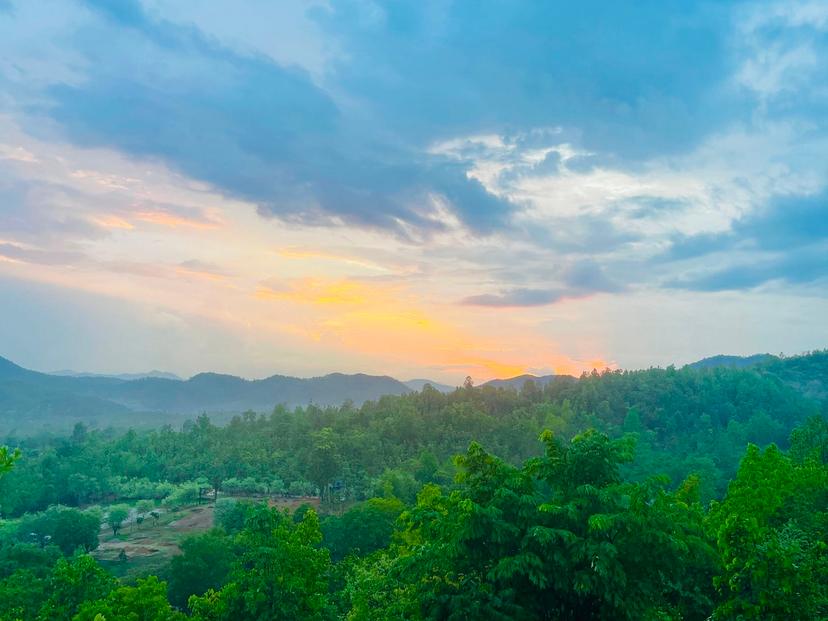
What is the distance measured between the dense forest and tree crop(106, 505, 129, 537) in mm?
345

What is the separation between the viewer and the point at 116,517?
71.1 m

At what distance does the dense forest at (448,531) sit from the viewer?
41.6 ft

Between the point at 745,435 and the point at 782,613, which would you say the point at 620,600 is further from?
the point at 745,435

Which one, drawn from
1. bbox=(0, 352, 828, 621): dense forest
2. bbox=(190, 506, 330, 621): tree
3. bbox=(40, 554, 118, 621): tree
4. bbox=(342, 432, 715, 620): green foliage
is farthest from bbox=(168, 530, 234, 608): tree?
bbox=(342, 432, 715, 620): green foliage

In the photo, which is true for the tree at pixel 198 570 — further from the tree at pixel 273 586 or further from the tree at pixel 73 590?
the tree at pixel 273 586

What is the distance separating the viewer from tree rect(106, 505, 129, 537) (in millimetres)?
71125

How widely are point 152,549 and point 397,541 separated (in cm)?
4281

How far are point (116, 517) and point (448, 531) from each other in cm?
7044

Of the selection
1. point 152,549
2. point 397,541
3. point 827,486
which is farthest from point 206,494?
point 827,486

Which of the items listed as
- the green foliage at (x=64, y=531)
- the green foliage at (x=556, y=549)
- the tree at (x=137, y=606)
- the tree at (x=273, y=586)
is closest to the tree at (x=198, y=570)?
the tree at (x=137, y=606)

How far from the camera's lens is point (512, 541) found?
539 inches

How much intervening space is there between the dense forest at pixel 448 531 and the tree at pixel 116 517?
0.34m

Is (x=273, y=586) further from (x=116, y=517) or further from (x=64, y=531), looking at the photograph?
(x=116, y=517)

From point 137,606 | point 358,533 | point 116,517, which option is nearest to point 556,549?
point 137,606
